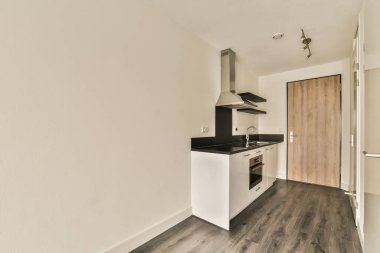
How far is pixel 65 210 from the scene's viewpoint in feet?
4.33

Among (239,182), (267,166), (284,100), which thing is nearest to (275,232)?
(239,182)

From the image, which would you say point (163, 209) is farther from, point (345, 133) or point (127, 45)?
point (345, 133)

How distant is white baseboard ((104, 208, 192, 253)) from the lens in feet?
5.36

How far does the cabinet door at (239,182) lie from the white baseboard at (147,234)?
2.11 feet

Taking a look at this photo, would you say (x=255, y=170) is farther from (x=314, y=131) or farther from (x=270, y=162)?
(x=314, y=131)

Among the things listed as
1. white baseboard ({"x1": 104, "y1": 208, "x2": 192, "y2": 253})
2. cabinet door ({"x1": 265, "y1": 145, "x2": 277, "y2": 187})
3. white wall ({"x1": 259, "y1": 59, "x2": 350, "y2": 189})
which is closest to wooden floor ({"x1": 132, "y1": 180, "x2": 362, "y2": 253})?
white baseboard ({"x1": 104, "y1": 208, "x2": 192, "y2": 253})

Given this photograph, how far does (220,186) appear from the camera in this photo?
2119 millimetres

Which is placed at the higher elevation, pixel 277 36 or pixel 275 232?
pixel 277 36

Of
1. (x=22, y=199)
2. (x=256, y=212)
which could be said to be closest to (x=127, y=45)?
(x=22, y=199)

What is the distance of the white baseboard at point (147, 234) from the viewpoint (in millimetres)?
1634

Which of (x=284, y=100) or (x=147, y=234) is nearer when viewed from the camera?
(x=147, y=234)

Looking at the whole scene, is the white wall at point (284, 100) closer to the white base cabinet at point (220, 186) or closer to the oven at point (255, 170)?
the oven at point (255, 170)

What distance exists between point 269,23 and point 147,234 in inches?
111

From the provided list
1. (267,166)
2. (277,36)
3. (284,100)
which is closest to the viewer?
(277,36)
